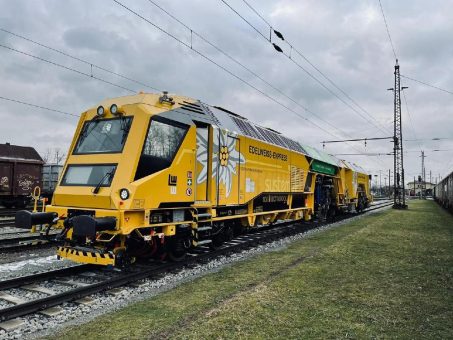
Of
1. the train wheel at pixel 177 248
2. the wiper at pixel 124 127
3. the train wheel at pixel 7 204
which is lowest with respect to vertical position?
the train wheel at pixel 177 248

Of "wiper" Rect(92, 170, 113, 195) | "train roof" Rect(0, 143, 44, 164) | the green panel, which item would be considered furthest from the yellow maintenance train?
"train roof" Rect(0, 143, 44, 164)

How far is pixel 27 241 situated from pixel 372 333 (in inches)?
428

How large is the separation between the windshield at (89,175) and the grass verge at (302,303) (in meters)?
2.67

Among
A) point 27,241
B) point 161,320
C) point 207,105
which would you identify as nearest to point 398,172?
point 207,105

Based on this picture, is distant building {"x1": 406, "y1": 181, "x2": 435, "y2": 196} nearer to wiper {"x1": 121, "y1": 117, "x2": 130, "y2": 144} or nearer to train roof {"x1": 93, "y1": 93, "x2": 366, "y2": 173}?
train roof {"x1": 93, "y1": 93, "x2": 366, "y2": 173}

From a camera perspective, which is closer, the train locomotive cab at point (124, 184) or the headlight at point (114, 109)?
the train locomotive cab at point (124, 184)

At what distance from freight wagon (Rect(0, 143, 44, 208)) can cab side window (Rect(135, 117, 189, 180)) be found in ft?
66.6

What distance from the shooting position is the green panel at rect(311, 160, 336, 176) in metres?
17.7

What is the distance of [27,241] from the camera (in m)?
12.1

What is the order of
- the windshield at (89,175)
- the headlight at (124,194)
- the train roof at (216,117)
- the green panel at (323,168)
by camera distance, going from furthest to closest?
the green panel at (323,168), the train roof at (216,117), the windshield at (89,175), the headlight at (124,194)

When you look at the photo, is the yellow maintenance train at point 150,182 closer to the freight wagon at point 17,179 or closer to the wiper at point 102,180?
the wiper at point 102,180

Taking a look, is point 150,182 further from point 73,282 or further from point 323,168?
point 323,168

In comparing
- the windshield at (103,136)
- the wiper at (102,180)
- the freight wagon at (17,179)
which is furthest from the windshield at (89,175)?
the freight wagon at (17,179)

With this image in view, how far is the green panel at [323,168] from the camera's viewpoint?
17.7 meters
